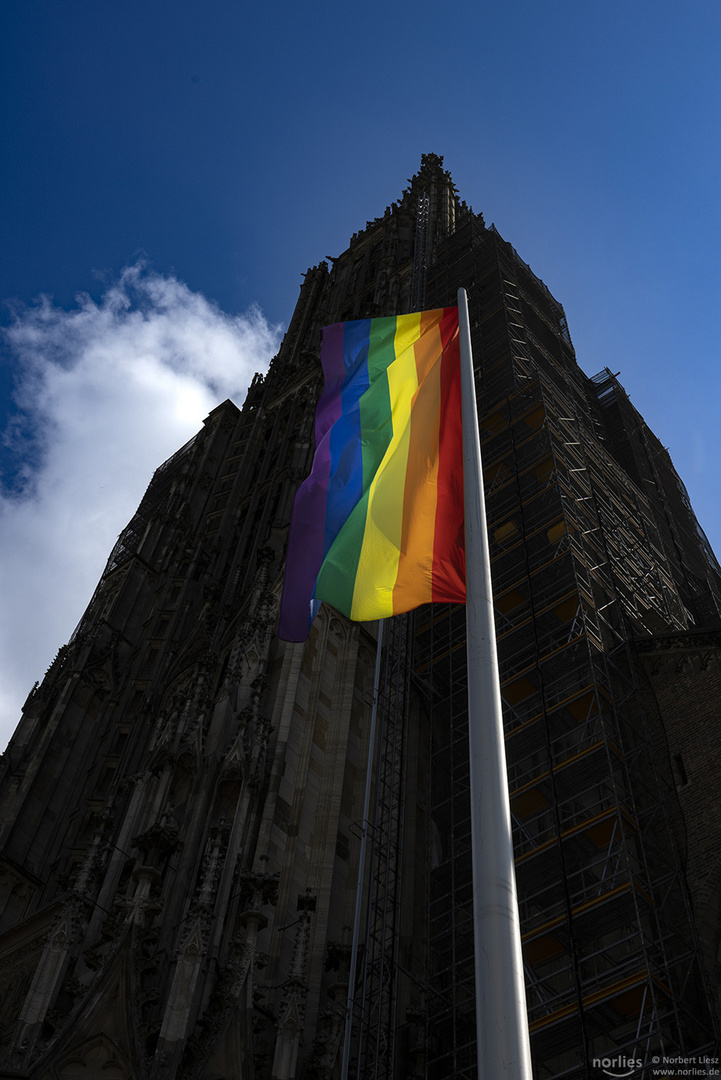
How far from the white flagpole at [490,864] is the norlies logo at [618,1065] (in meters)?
8.66

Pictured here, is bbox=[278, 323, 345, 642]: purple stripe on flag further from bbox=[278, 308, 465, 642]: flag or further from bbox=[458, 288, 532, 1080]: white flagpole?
bbox=[458, 288, 532, 1080]: white flagpole

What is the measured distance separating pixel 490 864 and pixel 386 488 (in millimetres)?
6754

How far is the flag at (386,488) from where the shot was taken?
12.7 meters

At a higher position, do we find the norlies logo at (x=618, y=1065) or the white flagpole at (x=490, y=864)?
the norlies logo at (x=618, y=1065)

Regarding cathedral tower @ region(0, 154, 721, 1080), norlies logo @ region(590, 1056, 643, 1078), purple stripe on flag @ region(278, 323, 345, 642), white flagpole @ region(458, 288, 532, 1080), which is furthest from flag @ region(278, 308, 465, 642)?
norlies logo @ region(590, 1056, 643, 1078)

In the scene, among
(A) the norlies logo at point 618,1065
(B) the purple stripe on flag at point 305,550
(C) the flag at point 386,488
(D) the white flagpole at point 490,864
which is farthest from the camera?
(A) the norlies logo at point 618,1065

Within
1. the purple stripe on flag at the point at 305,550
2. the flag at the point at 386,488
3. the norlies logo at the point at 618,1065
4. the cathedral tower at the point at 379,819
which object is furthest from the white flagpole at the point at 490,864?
the norlies logo at the point at 618,1065

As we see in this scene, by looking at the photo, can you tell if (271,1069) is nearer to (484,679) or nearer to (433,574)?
(433,574)

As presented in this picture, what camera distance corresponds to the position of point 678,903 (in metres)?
18.7

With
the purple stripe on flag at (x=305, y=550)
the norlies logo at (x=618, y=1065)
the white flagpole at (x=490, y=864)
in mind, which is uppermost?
the purple stripe on flag at (x=305, y=550)

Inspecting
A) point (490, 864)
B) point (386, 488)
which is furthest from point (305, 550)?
point (490, 864)

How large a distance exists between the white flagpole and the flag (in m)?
2.16

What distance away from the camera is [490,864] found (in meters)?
7.75

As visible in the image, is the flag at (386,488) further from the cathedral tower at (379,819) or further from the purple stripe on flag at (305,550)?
the cathedral tower at (379,819)
